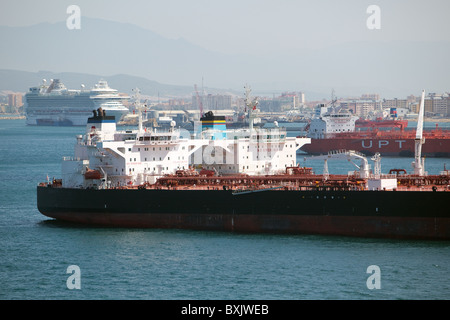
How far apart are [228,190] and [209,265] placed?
6.69 meters

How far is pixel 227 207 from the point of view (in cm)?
3512

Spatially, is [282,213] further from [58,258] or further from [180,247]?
[58,258]

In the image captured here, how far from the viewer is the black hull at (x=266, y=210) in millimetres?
32219

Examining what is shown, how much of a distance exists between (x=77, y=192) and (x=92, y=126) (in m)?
4.10

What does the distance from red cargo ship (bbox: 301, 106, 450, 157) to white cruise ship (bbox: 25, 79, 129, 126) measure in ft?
249

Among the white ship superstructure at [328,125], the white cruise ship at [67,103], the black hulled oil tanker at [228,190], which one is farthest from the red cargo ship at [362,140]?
the white cruise ship at [67,103]

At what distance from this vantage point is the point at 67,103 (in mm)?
174125

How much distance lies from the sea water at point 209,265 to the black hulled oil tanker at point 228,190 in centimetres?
79

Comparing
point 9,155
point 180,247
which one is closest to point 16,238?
point 180,247

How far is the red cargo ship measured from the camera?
8250 centimetres

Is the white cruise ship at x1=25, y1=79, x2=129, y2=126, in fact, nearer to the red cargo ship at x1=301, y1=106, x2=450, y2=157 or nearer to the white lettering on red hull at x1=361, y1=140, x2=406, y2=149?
the red cargo ship at x1=301, y1=106, x2=450, y2=157

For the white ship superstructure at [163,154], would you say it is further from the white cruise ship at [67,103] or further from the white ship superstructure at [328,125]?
the white cruise ship at [67,103]

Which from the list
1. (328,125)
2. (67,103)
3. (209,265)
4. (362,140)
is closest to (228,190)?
(209,265)
